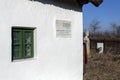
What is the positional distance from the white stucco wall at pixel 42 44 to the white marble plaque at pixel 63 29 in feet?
0.42

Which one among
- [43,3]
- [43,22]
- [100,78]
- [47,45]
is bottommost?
[100,78]

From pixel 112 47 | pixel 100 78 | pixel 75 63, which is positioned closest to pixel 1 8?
pixel 75 63

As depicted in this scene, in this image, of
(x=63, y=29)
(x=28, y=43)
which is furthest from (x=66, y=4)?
(x=28, y=43)

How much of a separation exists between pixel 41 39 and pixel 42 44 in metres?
0.15

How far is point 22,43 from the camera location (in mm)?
7973

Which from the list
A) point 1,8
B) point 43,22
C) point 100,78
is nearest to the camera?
point 1,8

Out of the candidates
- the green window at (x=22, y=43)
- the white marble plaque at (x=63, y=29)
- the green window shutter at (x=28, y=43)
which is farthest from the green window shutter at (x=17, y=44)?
the white marble plaque at (x=63, y=29)

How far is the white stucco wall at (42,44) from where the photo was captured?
724 centimetres

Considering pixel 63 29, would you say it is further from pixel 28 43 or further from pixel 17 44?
pixel 17 44

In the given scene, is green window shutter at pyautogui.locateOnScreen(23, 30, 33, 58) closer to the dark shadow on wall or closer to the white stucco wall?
the white stucco wall

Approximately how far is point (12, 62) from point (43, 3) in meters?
2.08

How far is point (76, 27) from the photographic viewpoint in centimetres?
1057

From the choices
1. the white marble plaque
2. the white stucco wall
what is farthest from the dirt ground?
the white marble plaque

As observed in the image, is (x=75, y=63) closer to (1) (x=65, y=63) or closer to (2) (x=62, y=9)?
(1) (x=65, y=63)
